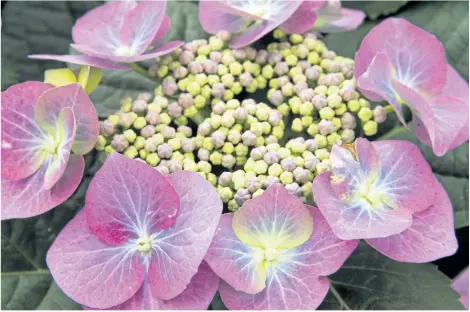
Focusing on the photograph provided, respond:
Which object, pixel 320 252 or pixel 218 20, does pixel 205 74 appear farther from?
pixel 320 252

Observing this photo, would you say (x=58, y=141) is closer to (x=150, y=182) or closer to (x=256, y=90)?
(x=150, y=182)

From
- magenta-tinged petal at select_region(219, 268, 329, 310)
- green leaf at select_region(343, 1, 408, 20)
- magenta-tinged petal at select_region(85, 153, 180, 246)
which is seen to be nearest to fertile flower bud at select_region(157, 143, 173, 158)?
magenta-tinged petal at select_region(85, 153, 180, 246)

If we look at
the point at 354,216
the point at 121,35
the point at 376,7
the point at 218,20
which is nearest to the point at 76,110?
the point at 121,35

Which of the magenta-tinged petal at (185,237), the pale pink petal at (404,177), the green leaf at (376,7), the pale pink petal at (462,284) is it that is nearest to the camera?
the magenta-tinged petal at (185,237)

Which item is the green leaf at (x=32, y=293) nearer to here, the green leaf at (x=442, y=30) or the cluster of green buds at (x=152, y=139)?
the cluster of green buds at (x=152, y=139)

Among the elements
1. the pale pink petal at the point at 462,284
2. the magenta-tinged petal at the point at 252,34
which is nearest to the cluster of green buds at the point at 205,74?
the magenta-tinged petal at the point at 252,34

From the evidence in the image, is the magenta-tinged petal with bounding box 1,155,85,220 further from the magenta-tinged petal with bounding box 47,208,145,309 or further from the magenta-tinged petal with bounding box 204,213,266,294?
the magenta-tinged petal with bounding box 204,213,266,294
